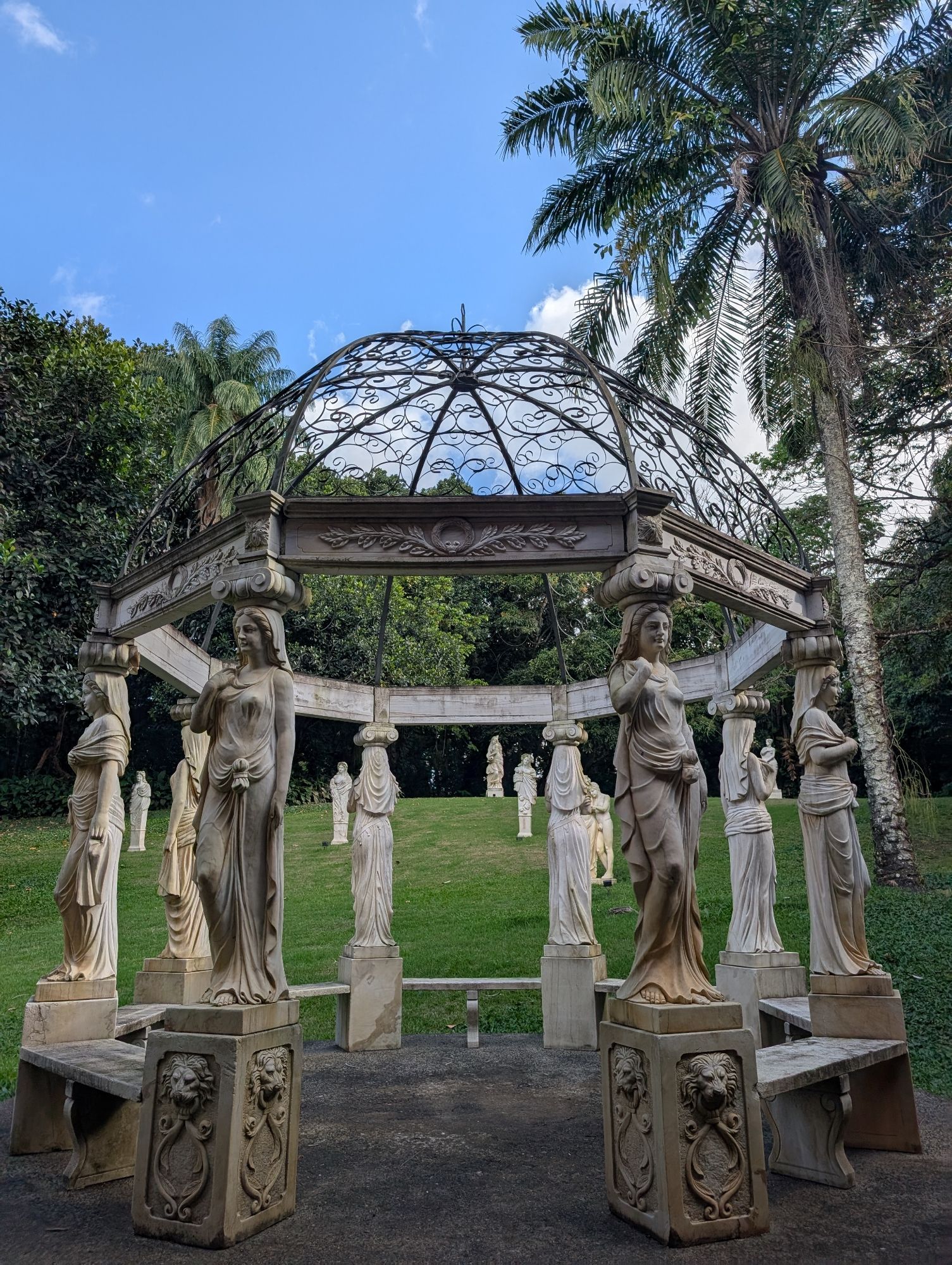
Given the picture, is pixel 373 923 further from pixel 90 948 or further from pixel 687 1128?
pixel 687 1128

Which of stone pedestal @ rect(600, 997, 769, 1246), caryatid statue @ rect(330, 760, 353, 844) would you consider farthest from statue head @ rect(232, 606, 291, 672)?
caryatid statue @ rect(330, 760, 353, 844)

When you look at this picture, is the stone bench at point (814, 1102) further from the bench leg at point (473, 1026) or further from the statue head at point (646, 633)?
the bench leg at point (473, 1026)

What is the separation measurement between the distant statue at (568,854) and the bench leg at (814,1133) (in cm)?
325

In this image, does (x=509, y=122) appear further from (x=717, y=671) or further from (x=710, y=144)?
(x=717, y=671)

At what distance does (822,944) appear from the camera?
5.30 metres

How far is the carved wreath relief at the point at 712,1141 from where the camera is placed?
3.71 meters

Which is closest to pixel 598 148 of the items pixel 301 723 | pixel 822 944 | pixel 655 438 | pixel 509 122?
pixel 509 122

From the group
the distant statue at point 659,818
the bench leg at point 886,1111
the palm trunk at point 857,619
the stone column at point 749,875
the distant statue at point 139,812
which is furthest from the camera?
the distant statue at point 139,812

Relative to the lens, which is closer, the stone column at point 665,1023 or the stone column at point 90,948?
the stone column at point 665,1023

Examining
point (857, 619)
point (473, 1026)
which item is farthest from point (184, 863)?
point (857, 619)

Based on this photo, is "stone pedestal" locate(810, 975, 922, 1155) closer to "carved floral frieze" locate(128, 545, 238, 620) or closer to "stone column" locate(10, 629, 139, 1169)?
"stone column" locate(10, 629, 139, 1169)

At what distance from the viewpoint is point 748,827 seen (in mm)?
7723

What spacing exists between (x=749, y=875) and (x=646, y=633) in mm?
4098

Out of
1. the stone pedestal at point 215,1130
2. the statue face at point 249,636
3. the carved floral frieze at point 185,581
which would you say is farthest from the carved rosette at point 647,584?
the stone pedestal at point 215,1130
